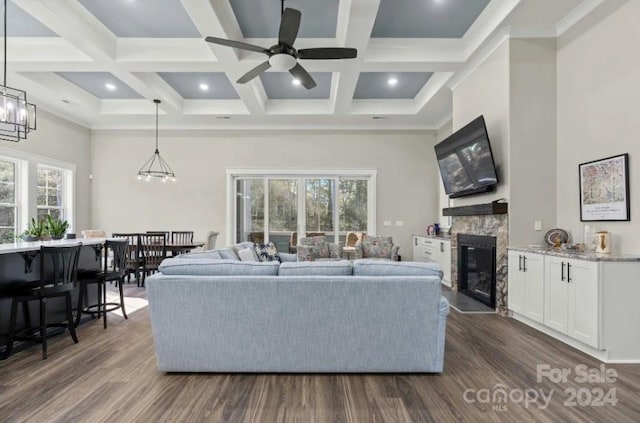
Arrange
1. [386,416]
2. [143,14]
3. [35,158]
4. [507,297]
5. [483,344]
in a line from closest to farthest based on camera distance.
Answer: [386,416] < [483,344] < [143,14] < [507,297] < [35,158]

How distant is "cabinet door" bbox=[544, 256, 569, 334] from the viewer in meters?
3.38

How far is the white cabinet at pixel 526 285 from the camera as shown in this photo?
3.71m

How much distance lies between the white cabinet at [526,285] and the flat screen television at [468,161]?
997 millimetres

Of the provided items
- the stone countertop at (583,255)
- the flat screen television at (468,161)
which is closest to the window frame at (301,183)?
the flat screen television at (468,161)

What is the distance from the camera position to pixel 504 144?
14.2 feet

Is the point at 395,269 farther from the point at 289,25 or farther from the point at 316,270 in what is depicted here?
the point at 289,25

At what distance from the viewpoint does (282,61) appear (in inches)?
138

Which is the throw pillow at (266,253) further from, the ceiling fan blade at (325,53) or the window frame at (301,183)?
the ceiling fan blade at (325,53)

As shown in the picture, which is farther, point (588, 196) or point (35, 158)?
point (35, 158)

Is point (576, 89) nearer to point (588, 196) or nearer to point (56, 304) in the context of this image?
point (588, 196)

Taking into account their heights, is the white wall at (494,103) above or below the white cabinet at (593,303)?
above

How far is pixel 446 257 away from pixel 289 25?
4.56 m

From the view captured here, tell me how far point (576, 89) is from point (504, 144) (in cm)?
91

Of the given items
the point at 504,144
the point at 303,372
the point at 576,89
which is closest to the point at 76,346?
the point at 303,372
